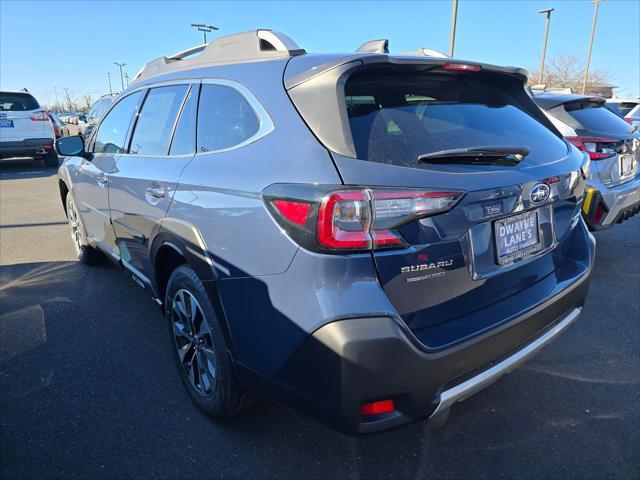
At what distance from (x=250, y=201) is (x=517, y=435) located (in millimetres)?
1728

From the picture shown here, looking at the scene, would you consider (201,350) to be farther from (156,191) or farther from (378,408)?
(378,408)

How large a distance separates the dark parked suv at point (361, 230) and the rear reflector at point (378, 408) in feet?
0.04

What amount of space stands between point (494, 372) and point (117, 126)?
3249mm

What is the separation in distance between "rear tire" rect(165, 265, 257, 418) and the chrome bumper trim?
3.09 ft

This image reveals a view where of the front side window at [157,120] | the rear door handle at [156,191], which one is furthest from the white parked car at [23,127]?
the rear door handle at [156,191]

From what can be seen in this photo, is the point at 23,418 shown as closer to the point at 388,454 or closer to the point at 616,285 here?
the point at 388,454

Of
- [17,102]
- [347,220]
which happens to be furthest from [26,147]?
[347,220]

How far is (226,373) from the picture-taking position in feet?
7.05

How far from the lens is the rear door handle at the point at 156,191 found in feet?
8.48

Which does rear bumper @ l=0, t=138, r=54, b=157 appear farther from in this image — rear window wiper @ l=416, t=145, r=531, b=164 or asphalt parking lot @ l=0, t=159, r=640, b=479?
rear window wiper @ l=416, t=145, r=531, b=164

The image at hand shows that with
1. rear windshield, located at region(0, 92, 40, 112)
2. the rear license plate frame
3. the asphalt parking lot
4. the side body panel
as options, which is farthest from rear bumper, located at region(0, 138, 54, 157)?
the rear license plate frame

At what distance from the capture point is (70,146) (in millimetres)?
4090

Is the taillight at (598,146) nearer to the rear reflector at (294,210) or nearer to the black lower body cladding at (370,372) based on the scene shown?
the black lower body cladding at (370,372)

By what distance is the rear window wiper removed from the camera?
1.76 m
